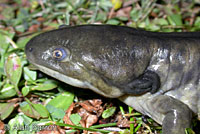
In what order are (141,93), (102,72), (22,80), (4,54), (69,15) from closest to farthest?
1. (102,72)
2. (141,93)
3. (22,80)
4. (4,54)
5. (69,15)

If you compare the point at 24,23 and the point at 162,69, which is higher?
the point at 24,23

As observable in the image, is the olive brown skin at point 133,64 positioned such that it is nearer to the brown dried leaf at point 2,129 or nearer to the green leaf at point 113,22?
the brown dried leaf at point 2,129

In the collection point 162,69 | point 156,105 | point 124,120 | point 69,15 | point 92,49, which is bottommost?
point 124,120

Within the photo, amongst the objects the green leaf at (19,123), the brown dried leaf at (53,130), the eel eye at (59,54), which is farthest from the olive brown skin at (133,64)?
the green leaf at (19,123)

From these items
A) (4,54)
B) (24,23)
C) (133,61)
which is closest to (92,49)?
(133,61)

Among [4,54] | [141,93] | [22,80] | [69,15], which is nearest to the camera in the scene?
[141,93]

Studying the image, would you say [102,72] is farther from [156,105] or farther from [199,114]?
[199,114]
